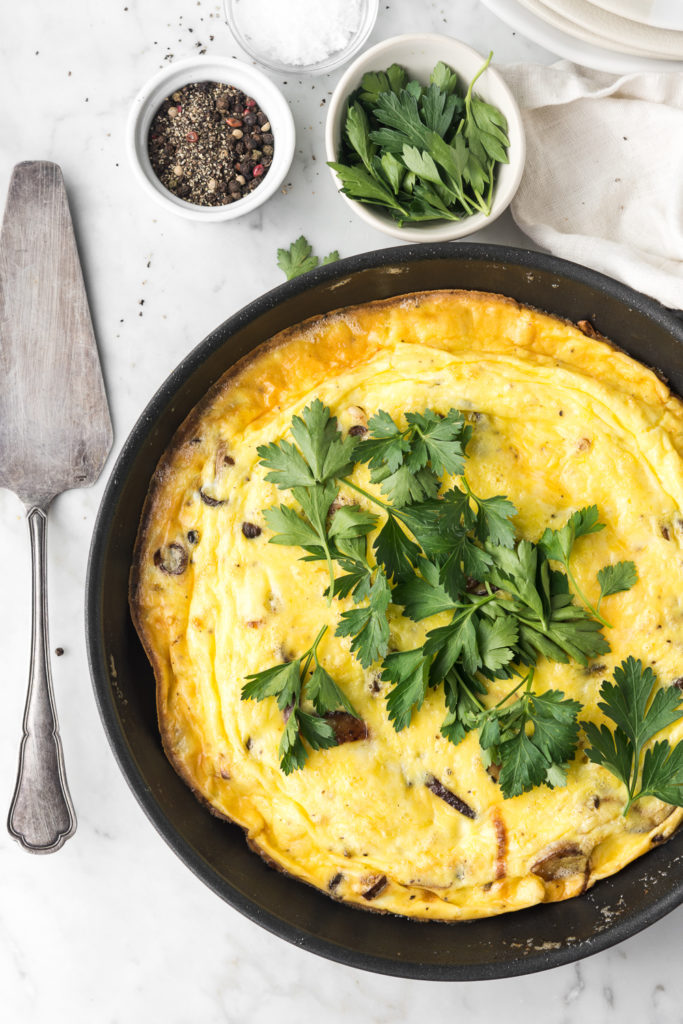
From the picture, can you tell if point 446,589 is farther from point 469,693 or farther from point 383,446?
point 383,446

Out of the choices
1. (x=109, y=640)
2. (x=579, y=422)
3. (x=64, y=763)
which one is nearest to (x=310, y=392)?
(x=579, y=422)

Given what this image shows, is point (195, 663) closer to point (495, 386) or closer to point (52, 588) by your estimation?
point (52, 588)

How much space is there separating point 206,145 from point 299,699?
71.3 inches

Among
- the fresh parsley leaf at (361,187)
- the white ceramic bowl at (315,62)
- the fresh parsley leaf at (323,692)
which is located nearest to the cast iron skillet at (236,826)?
the fresh parsley leaf at (361,187)

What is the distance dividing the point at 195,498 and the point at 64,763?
1134mm

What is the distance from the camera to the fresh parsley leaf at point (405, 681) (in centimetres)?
233

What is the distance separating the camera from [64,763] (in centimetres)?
305

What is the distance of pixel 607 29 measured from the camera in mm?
2799

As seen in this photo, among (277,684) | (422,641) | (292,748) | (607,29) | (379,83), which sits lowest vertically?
(292,748)

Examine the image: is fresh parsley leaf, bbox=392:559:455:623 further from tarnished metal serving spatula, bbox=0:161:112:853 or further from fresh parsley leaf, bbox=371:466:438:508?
tarnished metal serving spatula, bbox=0:161:112:853

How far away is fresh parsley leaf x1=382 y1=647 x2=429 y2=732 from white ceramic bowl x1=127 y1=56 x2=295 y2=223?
153cm

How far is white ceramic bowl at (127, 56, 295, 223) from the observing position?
2.90 m

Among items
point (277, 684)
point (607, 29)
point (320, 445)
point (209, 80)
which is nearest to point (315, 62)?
point (209, 80)

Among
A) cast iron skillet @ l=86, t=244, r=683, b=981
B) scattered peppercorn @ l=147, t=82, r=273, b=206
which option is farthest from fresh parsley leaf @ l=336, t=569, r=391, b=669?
scattered peppercorn @ l=147, t=82, r=273, b=206
